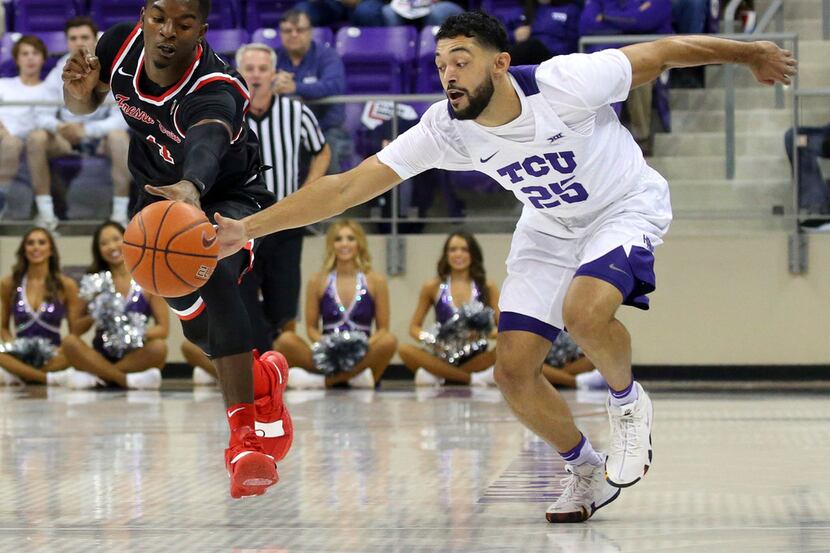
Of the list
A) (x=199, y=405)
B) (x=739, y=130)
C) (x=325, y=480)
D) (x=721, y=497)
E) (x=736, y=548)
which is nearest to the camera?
(x=736, y=548)

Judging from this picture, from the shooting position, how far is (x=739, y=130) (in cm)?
1080

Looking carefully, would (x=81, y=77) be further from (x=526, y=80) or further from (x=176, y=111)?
(x=526, y=80)

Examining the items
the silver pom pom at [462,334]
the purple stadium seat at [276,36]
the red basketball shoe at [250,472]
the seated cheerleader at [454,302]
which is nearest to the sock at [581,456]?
the red basketball shoe at [250,472]

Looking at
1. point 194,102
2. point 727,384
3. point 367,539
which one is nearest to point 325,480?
point 367,539

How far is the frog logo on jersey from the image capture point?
4.93 metres

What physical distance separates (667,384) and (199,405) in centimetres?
396

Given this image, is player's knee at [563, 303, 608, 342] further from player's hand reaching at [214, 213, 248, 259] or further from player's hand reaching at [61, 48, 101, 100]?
player's hand reaching at [61, 48, 101, 100]

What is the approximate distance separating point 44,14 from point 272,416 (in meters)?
9.66

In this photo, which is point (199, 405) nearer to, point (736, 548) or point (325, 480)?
point (325, 480)

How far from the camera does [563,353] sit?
10.6 meters

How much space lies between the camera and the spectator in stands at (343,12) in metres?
12.9

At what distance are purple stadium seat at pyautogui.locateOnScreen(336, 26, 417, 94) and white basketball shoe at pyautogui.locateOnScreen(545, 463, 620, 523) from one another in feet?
25.6

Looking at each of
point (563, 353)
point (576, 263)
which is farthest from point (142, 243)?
point (563, 353)

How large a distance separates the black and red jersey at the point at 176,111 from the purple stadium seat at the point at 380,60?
701cm
